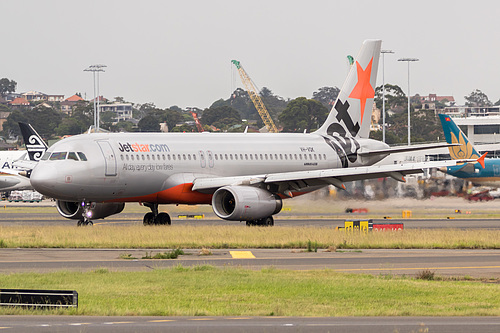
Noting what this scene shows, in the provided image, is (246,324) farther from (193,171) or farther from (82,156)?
(193,171)

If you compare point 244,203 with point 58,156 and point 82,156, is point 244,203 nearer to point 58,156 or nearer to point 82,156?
point 82,156

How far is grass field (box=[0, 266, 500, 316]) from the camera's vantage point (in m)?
17.6

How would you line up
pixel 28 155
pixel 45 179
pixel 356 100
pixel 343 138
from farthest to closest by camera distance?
1. pixel 28 155
2. pixel 356 100
3. pixel 343 138
4. pixel 45 179

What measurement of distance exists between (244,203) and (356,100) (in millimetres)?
13995

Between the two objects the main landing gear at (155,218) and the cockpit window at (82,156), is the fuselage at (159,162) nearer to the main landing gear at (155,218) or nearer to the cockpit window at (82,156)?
the cockpit window at (82,156)

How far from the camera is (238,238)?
34.9m

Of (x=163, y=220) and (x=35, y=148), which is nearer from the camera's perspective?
(x=163, y=220)

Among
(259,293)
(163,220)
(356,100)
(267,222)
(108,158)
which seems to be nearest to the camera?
(259,293)

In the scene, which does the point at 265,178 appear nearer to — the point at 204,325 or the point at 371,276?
the point at 371,276

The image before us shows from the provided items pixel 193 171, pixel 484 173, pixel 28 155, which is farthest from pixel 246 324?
pixel 28 155

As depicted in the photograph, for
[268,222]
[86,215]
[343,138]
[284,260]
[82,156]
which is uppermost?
[343,138]

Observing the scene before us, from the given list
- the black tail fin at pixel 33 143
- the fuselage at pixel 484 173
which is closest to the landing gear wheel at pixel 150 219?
the fuselage at pixel 484 173

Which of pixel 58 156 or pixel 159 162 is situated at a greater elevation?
pixel 58 156

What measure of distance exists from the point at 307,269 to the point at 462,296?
247 inches
